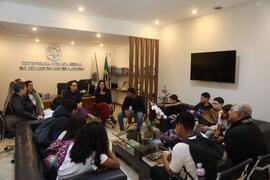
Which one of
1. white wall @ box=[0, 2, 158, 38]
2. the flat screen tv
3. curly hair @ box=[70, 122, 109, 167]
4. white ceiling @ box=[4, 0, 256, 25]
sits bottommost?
curly hair @ box=[70, 122, 109, 167]

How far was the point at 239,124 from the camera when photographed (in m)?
2.17

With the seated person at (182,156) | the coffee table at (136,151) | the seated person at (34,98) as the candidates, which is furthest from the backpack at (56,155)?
the seated person at (34,98)

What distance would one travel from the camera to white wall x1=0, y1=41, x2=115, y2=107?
21.5 feet

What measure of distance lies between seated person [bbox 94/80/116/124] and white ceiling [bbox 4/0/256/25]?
5.81ft

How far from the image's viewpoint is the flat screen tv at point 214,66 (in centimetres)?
423

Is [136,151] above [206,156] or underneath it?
underneath

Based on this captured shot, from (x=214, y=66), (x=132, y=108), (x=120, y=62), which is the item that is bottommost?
(x=132, y=108)

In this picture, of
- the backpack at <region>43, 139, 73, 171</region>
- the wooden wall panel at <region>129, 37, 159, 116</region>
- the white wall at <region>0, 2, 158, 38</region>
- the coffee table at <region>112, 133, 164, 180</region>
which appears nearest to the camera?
the backpack at <region>43, 139, 73, 171</region>

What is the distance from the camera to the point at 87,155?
1.60 meters

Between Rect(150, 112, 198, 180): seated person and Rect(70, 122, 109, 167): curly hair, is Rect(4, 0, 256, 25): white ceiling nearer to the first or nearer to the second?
Rect(150, 112, 198, 180): seated person

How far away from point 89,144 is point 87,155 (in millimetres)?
83

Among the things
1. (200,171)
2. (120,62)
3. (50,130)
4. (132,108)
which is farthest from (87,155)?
(120,62)

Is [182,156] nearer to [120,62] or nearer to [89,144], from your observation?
[89,144]

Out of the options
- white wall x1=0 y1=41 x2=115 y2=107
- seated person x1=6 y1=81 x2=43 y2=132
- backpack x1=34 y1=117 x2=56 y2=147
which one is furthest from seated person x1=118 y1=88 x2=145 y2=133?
white wall x1=0 y1=41 x2=115 y2=107
